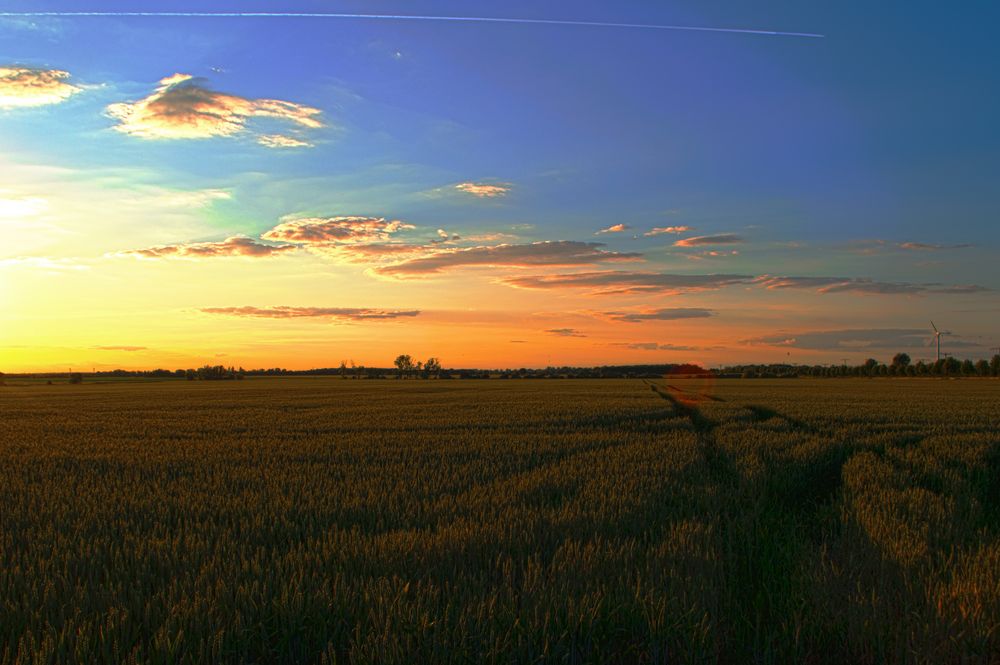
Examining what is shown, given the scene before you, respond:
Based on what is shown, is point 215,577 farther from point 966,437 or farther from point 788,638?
point 966,437

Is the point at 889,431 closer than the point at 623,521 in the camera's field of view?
No

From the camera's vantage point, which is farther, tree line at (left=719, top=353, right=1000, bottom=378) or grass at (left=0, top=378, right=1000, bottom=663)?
tree line at (left=719, top=353, right=1000, bottom=378)

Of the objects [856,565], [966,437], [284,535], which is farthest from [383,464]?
[966,437]

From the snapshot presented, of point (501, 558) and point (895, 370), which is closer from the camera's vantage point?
point (501, 558)

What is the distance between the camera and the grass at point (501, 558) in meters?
4.79

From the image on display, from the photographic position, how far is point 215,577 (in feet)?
19.1

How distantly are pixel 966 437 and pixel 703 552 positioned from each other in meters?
16.6

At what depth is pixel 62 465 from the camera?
1454 centimetres

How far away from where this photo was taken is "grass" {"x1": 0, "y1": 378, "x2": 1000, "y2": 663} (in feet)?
15.7

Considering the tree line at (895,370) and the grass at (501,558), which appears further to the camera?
the tree line at (895,370)

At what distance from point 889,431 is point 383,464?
17123 mm

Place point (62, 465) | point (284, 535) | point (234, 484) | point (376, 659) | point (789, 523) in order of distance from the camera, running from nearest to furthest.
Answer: point (376, 659)
point (284, 535)
point (789, 523)
point (234, 484)
point (62, 465)

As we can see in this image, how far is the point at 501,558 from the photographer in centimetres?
650

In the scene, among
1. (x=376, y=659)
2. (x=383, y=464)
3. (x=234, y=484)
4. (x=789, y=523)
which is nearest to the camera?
(x=376, y=659)
